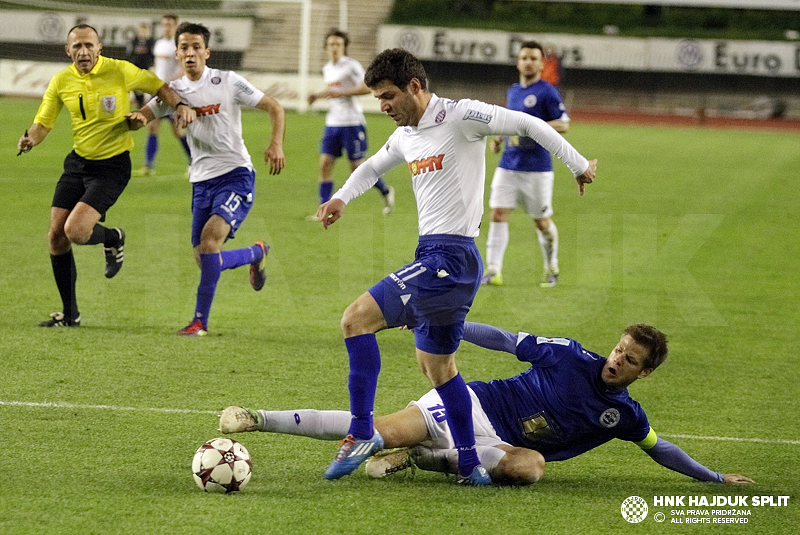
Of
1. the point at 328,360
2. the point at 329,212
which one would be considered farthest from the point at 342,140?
the point at 329,212

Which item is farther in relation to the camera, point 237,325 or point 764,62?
point 764,62

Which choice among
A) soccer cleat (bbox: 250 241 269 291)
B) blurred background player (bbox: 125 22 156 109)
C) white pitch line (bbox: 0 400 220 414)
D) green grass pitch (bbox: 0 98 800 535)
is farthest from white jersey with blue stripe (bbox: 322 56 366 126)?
blurred background player (bbox: 125 22 156 109)

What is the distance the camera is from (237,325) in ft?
25.1

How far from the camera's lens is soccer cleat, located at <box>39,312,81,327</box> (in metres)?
7.23

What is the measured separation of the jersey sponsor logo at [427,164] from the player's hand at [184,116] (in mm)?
2697

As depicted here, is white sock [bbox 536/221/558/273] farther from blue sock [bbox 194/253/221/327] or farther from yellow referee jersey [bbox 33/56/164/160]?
yellow referee jersey [bbox 33/56/164/160]

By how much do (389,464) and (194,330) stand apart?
3.00m

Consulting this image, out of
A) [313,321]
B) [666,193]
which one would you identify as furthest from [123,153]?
[666,193]

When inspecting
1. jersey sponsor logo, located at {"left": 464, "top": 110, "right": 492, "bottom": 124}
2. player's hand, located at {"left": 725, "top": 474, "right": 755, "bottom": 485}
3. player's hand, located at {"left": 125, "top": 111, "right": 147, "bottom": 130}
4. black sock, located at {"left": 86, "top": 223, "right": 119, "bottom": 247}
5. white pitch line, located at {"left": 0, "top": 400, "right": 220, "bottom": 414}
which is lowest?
player's hand, located at {"left": 725, "top": 474, "right": 755, "bottom": 485}

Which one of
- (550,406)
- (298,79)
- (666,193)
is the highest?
(298,79)

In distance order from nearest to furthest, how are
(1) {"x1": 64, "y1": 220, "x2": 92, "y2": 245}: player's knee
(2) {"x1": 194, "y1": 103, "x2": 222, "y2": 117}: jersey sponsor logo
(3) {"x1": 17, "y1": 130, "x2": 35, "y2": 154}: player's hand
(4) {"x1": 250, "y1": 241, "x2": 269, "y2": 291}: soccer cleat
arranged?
(3) {"x1": 17, "y1": 130, "x2": 35, "y2": 154}: player's hand, (1) {"x1": 64, "y1": 220, "x2": 92, "y2": 245}: player's knee, (2) {"x1": 194, "y1": 103, "x2": 222, "y2": 117}: jersey sponsor logo, (4) {"x1": 250, "y1": 241, "x2": 269, "y2": 291}: soccer cleat

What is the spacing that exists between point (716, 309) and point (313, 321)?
3595mm

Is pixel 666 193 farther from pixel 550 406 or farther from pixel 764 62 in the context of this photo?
pixel 764 62

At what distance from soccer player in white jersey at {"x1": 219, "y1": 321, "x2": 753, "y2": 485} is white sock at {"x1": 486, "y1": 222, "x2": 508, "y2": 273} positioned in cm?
465
